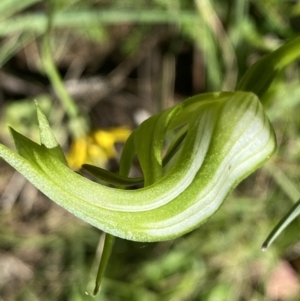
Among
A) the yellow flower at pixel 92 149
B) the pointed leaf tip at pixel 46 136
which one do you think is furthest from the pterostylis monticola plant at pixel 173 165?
the yellow flower at pixel 92 149

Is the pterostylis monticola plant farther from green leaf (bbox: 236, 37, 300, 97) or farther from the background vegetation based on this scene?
the background vegetation

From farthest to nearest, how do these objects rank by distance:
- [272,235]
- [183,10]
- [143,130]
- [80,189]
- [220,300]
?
[220,300]
[183,10]
[272,235]
[143,130]
[80,189]

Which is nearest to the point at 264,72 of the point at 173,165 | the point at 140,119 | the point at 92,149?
the point at 173,165

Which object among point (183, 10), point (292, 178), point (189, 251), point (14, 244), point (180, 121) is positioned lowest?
point (14, 244)

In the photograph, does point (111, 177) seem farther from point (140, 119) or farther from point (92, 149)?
point (140, 119)

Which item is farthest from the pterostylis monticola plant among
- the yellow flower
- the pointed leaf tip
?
the yellow flower

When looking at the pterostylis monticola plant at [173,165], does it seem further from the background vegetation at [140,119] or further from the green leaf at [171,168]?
the background vegetation at [140,119]

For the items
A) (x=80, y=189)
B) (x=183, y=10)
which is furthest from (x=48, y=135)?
(x=183, y=10)

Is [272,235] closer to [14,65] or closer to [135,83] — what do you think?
[135,83]
